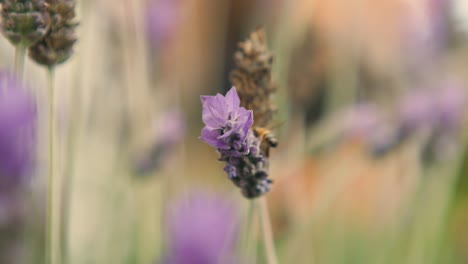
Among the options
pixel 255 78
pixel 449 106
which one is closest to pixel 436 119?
pixel 449 106

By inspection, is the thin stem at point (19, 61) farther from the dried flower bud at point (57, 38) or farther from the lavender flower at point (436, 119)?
the lavender flower at point (436, 119)

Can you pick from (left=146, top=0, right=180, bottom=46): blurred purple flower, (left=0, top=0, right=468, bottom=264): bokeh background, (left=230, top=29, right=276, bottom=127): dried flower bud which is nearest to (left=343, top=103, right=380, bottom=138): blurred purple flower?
(left=0, top=0, right=468, bottom=264): bokeh background

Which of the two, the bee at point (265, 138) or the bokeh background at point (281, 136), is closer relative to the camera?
the bee at point (265, 138)

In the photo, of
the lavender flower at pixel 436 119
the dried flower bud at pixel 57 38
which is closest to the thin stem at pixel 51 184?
the dried flower bud at pixel 57 38

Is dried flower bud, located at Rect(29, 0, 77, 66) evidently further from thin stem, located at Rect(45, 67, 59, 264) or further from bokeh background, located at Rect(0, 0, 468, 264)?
bokeh background, located at Rect(0, 0, 468, 264)

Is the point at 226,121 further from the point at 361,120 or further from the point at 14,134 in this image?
the point at 361,120

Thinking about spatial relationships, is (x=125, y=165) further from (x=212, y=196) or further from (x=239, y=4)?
(x=239, y=4)

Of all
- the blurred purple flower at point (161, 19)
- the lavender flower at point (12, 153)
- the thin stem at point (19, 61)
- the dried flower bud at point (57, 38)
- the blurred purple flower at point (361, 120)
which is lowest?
the lavender flower at point (12, 153)

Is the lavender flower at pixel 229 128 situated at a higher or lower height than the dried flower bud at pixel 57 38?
lower
